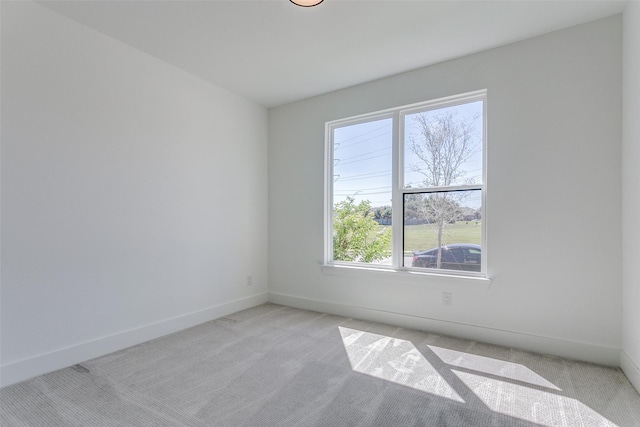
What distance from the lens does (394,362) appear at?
2.52 meters

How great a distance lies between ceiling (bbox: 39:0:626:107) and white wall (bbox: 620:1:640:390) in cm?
35

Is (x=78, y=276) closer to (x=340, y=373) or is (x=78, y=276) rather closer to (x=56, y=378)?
(x=56, y=378)

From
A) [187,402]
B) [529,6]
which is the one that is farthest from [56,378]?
[529,6]

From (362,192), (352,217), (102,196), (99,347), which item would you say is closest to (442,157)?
(362,192)

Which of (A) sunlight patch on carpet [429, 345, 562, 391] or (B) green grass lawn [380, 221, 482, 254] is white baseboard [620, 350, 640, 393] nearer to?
(A) sunlight patch on carpet [429, 345, 562, 391]

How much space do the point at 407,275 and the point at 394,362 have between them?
39.7 inches

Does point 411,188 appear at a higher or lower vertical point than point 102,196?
higher

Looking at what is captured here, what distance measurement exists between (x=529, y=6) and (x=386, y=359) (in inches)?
113

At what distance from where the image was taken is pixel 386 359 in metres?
2.57

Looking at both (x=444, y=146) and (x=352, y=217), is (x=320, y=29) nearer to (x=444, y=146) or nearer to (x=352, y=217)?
(x=444, y=146)

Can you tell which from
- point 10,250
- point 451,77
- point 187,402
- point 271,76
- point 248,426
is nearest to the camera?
point 248,426

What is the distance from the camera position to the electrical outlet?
3.09 metres

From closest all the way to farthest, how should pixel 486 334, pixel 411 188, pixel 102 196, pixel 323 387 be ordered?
1. pixel 323 387
2. pixel 102 196
3. pixel 486 334
4. pixel 411 188

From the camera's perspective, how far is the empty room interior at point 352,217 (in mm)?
2154
